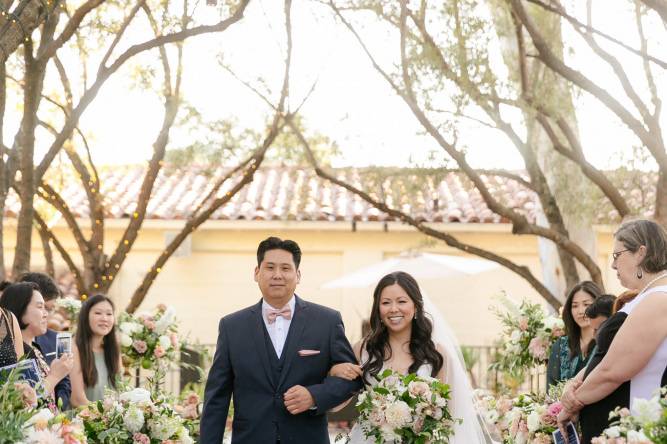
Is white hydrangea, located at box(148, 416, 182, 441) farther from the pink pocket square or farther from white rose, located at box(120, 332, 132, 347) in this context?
white rose, located at box(120, 332, 132, 347)

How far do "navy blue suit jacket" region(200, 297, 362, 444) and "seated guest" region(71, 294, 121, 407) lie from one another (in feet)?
9.08

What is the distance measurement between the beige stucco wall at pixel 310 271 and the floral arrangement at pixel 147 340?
10084 millimetres

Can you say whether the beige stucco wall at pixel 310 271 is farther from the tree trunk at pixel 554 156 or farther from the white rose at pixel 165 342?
the white rose at pixel 165 342

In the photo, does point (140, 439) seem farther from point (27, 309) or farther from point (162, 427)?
point (27, 309)

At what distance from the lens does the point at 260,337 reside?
6582 mm

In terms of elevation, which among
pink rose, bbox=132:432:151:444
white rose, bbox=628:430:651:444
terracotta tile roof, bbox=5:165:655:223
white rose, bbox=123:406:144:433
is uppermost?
terracotta tile roof, bbox=5:165:655:223

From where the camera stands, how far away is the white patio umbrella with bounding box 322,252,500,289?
18.9 metres

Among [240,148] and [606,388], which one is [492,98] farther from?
[606,388]

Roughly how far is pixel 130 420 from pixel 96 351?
2331 millimetres

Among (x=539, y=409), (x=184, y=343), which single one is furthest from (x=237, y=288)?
(x=539, y=409)

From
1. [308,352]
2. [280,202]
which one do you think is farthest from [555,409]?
[280,202]

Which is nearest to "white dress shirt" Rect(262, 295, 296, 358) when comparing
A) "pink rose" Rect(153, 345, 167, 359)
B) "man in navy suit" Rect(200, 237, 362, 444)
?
"man in navy suit" Rect(200, 237, 362, 444)

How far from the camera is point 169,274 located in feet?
70.3

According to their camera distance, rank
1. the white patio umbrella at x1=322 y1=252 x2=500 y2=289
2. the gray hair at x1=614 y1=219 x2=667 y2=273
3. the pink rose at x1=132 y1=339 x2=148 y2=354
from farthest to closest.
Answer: the white patio umbrella at x1=322 y1=252 x2=500 y2=289 < the pink rose at x1=132 y1=339 x2=148 y2=354 < the gray hair at x1=614 y1=219 x2=667 y2=273
